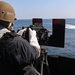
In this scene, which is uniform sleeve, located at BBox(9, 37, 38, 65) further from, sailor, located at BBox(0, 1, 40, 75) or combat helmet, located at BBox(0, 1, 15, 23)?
combat helmet, located at BBox(0, 1, 15, 23)

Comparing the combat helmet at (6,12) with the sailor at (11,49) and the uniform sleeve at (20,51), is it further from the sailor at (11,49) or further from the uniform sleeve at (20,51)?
the uniform sleeve at (20,51)

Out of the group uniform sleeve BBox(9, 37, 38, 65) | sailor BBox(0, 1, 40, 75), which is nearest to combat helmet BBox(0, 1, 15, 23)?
sailor BBox(0, 1, 40, 75)

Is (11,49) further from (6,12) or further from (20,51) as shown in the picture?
(6,12)

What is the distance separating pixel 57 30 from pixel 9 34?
215cm

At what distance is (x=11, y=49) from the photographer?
9.74 feet

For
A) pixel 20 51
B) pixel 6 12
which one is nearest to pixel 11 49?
pixel 20 51

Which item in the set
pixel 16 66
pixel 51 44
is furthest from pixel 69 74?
pixel 16 66

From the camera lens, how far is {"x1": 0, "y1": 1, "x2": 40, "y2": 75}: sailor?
2.96m

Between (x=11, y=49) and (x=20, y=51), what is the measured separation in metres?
0.09

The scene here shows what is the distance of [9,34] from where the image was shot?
9.82ft

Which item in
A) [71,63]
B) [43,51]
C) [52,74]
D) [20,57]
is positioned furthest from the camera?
[52,74]

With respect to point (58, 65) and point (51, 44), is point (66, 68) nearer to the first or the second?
point (58, 65)

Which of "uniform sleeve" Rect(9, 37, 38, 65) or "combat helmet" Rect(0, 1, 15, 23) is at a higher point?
"combat helmet" Rect(0, 1, 15, 23)

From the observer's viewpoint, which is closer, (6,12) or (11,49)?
(11,49)
